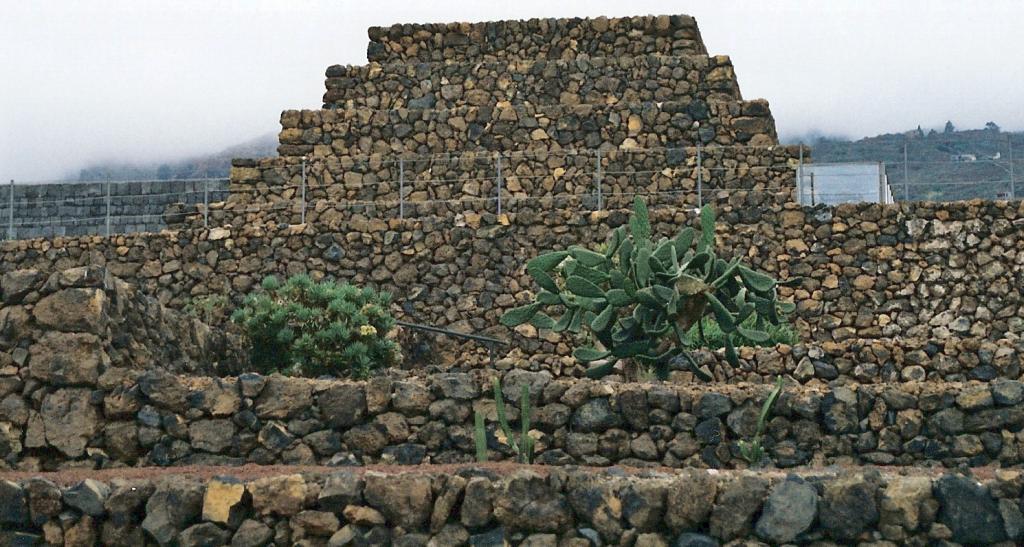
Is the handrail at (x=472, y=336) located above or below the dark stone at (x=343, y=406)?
below

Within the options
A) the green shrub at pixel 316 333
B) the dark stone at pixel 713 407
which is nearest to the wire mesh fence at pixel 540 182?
the green shrub at pixel 316 333

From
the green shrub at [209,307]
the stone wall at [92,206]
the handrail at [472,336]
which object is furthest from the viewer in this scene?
the stone wall at [92,206]

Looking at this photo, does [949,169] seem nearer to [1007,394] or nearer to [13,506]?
[1007,394]

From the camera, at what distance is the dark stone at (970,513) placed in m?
12.0

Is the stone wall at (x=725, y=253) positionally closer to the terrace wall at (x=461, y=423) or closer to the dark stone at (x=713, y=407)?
the terrace wall at (x=461, y=423)

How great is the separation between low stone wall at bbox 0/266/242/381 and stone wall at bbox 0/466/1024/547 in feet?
9.61

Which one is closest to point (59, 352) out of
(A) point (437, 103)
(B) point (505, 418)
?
(B) point (505, 418)

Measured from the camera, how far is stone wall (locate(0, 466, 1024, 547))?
1207 centimetres

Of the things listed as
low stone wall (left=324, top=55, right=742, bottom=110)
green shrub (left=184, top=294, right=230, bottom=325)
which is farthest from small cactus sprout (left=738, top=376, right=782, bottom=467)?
low stone wall (left=324, top=55, right=742, bottom=110)

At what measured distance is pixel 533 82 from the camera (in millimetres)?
29531

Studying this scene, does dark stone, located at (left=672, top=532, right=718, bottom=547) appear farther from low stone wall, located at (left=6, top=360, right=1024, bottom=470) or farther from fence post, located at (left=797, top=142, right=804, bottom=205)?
fence post, located at (left=797, top=142, right=804, bottom=205)

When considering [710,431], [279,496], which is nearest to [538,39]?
[710,431]

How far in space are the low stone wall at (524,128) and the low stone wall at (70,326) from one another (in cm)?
1192

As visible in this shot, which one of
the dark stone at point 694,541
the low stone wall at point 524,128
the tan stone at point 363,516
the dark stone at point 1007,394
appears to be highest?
the low stone wall at point 524,128
